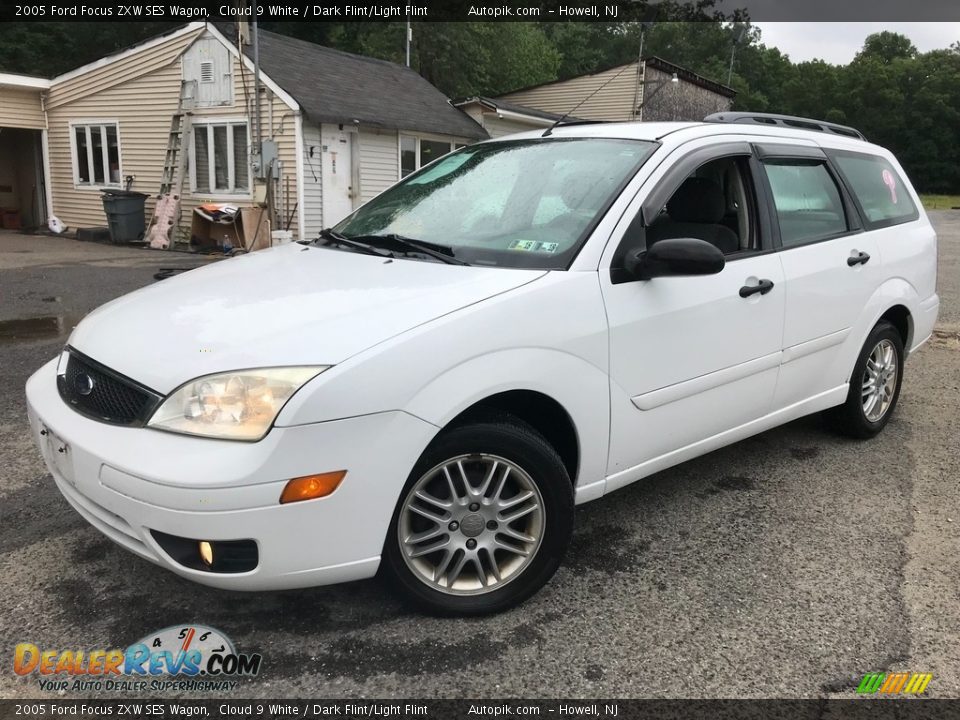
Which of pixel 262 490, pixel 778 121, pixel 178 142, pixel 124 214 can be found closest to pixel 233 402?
pixel 262 490

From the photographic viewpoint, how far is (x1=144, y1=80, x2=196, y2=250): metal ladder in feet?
50.2

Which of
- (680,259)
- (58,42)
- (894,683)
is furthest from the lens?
(58,42)

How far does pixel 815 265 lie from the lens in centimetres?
367

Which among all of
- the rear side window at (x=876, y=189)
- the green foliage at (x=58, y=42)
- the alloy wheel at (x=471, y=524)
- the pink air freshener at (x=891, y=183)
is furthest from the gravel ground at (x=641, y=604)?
the green foliage at (x=58, y=42)

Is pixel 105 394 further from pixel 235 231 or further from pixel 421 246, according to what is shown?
→ pixel 235 231

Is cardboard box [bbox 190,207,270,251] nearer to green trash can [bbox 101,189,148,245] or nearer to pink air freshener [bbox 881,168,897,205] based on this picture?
green trash can [bbox 101,189,148,245]

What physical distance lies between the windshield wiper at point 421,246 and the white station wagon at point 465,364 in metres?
0.02

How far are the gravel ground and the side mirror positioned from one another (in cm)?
117

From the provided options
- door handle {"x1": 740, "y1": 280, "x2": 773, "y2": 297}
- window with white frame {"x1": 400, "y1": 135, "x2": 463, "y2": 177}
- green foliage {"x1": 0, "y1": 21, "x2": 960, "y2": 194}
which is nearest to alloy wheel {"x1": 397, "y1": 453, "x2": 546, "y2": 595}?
door handle {"x1": 740, "y1": 280, "x2": 773, "y2": 297}

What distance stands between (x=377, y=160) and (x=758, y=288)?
45.4ft

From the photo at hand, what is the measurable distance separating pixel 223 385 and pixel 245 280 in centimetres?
88

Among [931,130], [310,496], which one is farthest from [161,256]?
[931,130]

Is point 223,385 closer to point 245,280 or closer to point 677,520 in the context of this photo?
point 245,280

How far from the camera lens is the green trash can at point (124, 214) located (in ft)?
50.3
